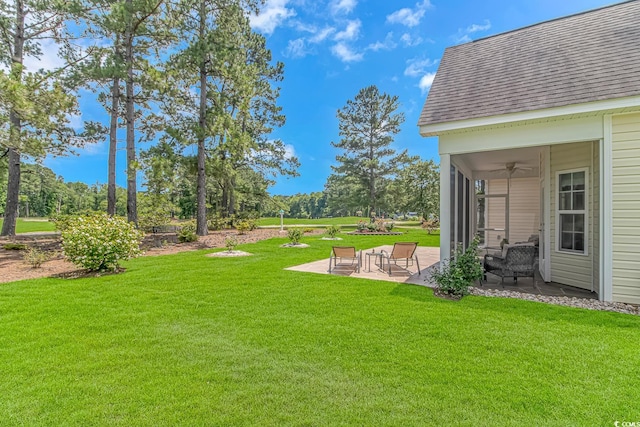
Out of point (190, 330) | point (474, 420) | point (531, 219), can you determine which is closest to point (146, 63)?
point (190, 330)

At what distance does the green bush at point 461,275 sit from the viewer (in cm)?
539

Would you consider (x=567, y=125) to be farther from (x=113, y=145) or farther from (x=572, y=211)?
(x=113, y=145)

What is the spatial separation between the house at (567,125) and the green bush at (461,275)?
743 mm

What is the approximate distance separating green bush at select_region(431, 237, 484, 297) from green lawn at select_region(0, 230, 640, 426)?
0.90 feet

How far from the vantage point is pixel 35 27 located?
13.3 metres

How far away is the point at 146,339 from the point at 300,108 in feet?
90.7

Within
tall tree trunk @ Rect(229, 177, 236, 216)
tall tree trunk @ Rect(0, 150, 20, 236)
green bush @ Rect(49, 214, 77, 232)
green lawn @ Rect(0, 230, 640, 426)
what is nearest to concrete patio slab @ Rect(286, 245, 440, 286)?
green lawn @ Rect(0, 230, 640, 426)

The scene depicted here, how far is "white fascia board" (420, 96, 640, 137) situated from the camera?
482cm

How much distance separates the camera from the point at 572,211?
626 cm

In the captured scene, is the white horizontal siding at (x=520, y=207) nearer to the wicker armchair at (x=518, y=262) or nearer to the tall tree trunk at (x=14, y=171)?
the wicker armchair at (x=518, y=262)

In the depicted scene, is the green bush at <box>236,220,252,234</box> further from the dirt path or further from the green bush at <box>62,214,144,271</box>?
the green bush at <box>62,214,144,271</box>

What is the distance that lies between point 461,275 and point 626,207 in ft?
9.47

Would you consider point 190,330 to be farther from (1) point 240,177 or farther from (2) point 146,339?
(1) point 240,177

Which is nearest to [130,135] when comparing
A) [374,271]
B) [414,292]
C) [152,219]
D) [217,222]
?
[152,219]
